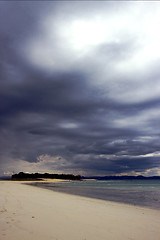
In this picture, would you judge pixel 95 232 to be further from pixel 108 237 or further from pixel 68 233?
pixel 68 233

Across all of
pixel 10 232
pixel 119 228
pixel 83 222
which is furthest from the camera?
pixel 83 222

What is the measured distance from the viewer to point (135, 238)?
275 inches

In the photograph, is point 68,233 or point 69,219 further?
point 69,219

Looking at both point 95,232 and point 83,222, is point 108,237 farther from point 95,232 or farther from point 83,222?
point 83,222

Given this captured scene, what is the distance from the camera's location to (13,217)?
8.41m

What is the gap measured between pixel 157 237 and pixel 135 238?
102cm

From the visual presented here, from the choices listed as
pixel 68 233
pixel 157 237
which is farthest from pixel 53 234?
pixel 157 237

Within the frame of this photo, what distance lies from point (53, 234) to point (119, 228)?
2.97 m

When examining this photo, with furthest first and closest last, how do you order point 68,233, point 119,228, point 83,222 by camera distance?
point 83,222 < point 119,228 < point 68,233

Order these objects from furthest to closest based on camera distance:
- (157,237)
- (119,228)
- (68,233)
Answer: (119,228) < (157,237) < (68,233)

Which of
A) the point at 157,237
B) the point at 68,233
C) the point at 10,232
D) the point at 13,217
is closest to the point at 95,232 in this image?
the point at 68,233

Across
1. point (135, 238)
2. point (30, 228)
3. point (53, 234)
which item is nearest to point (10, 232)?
point (30, 228)

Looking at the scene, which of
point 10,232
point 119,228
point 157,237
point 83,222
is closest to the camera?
point 10,232

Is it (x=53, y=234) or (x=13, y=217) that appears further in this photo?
(x=13, y=217)
